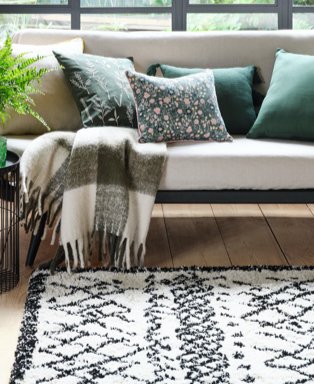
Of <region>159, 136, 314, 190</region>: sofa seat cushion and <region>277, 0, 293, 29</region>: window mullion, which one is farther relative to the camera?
<region>277, 0, 293, 29</region>: window mullion

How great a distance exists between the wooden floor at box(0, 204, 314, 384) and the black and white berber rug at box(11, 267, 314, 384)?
145 mm

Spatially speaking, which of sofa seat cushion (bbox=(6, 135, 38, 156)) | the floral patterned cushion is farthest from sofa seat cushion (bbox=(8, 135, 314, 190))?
sofa seat cushion (bbox=(6, 135, 38, 156))

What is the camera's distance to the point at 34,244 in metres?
3.62

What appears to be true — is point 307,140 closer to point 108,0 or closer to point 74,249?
point 74,249

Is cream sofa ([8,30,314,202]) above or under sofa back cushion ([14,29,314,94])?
under

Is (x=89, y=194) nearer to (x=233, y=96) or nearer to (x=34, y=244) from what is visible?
(x=34, y=244)

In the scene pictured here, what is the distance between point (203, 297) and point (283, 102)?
1.09 metres

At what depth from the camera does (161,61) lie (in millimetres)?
4297

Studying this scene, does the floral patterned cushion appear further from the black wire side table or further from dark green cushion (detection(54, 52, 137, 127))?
the black wire side table

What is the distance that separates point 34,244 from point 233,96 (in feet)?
Answer: 3.84

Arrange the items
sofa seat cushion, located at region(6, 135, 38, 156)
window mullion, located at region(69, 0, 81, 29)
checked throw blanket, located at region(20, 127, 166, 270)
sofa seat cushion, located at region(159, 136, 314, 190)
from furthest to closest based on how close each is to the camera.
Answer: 1. window mullion, located at region(69, 0, 81, 29)
2. sofa seat cushion, located at region(6, 135, 38, 156)
3. sofa seat cushion, located at region(159, 136, 314, 190)
4. checked throw blanket, located at region(20, 127, 166, 270)

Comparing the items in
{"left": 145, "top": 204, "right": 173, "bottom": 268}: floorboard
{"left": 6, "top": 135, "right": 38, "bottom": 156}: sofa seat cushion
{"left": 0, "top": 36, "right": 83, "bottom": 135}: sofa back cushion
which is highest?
{"left": 0, "top": 36, "right": 83, "bottom": 135}: sofa back cushion

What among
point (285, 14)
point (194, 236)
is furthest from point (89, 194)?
point (285, 14)

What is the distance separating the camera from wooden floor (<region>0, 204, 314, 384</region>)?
372 cm
